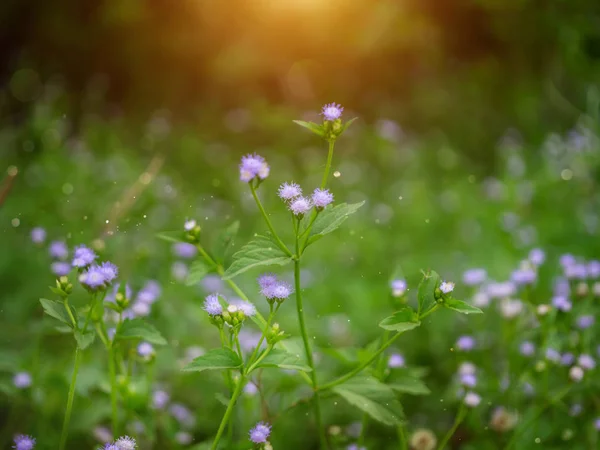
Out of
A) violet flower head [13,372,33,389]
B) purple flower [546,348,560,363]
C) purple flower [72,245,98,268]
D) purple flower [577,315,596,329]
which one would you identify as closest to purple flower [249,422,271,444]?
purple flower [72,245,98,268]

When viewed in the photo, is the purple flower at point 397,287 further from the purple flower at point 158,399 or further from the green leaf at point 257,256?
the purple flower at point 158,399

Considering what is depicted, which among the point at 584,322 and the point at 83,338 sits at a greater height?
the point at 83,338

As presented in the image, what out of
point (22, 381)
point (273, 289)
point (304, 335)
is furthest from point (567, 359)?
point (22, 381)

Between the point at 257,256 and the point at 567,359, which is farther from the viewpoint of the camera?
the point at 567,359

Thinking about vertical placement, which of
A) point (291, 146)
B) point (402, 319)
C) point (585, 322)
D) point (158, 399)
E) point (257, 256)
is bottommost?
point (291, 146)

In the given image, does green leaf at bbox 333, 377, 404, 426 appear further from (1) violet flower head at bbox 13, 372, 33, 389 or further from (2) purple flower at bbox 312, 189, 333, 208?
(1) violet flower head at bbox 13, 372, 33, 389

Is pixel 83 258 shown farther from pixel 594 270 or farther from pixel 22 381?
pixel 594 270
